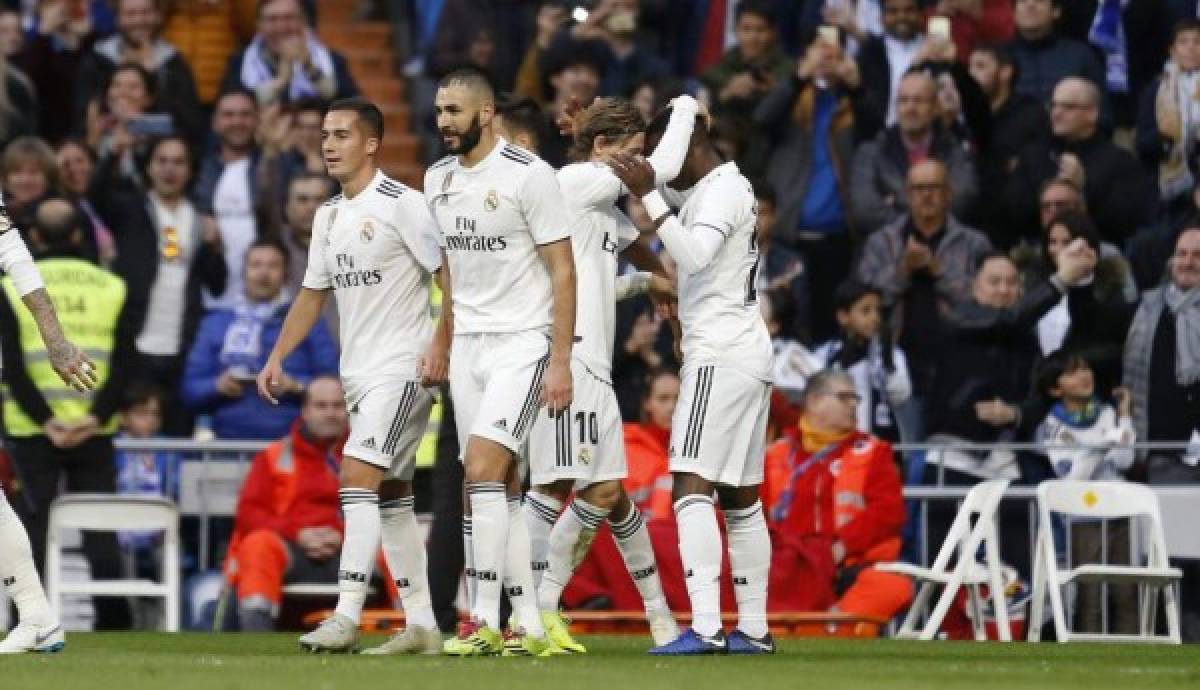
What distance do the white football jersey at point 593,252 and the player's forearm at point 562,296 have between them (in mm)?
629

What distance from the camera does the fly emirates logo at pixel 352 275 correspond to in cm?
1302

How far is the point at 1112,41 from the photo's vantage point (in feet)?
64.0

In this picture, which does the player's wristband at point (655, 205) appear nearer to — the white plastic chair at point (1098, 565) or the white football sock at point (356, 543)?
the white football sock at point (356, 543)

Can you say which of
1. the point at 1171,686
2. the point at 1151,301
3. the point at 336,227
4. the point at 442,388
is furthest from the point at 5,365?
the point at 1171,686

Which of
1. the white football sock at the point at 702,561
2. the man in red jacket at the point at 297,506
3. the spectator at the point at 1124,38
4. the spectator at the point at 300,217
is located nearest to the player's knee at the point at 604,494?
the white football sock at the point at 702,561

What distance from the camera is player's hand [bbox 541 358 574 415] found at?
12.2 meters

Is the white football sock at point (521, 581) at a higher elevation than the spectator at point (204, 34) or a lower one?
lower

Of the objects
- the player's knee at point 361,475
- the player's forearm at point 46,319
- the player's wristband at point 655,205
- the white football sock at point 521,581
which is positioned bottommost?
the white football sock at point 521,581

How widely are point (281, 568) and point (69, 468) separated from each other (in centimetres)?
149

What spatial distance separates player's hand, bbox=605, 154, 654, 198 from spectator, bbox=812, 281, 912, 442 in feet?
19.4

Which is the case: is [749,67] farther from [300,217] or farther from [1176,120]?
[300,217]

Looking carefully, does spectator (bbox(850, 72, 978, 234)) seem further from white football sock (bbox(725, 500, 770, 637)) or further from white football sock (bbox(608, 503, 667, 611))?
white football sock (bbox(725, 500, 770, 637))

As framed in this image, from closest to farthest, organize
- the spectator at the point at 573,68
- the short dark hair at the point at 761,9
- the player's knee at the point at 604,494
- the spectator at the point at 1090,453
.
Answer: the player's knee at the point at 604,494
the spectator at the point at 1090,453
the short dark hair at the point at 761,9
the spectator at the point at 573,68

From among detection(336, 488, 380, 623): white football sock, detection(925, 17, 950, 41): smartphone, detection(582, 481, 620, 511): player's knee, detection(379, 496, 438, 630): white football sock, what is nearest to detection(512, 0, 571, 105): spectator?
detection(925, 17, 950, 41): smartphone
